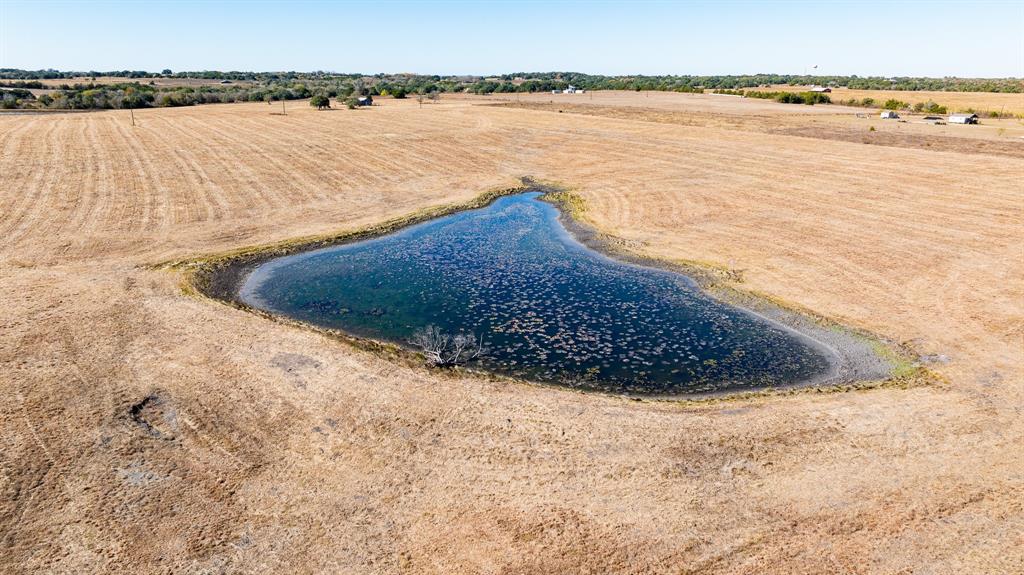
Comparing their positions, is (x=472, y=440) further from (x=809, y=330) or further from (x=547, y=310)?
(x=809, y=330)

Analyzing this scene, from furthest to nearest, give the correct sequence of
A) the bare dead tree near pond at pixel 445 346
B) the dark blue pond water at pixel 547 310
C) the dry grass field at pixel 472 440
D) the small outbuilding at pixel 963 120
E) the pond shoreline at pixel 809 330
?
the small outbuilding at pixel 963 120
the dark blue pond water at pixel 547 310
the bare dead tree near pond at pixel 445 346
the pond shoreline at pixel 809 330
the dry grass field at pixel 472 440

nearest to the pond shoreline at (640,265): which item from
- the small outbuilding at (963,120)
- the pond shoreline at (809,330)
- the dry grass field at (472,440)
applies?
the pond shoreline at (809,330)

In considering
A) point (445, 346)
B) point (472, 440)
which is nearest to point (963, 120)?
point (445, 346)

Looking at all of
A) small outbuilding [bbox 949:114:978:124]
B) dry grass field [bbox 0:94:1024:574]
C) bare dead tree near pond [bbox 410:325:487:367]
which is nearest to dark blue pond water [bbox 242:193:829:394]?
bare dead tree near pond [bbox 410:325:487:367]

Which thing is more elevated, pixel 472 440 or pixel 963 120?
pixel 963 120

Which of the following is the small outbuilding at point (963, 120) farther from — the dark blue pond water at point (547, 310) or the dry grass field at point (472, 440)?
the dark blue pond water at point (547, 310)

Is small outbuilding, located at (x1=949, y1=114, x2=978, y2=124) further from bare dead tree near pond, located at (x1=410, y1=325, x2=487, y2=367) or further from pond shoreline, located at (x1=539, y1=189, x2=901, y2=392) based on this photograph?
bare dead tree near pond, located at (x1=410, y1=325, x2=487, y2=367)
